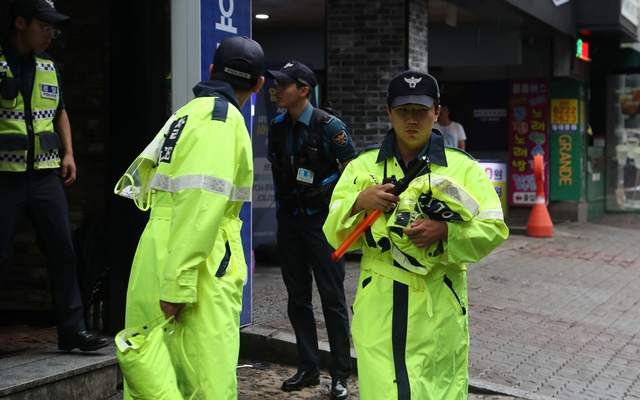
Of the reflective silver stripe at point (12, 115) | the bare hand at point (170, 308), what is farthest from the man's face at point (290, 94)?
the bare hand at point (170, 308)

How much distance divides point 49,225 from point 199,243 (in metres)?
2.15

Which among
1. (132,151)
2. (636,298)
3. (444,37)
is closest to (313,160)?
(132,151)

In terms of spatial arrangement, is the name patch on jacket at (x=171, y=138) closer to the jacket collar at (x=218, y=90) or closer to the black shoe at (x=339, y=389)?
the jacket collar at (x=218, y=90)

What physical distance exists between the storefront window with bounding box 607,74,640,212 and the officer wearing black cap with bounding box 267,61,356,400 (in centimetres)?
1575

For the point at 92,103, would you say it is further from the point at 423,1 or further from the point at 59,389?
the point at 423,1

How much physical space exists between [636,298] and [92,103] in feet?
21.0

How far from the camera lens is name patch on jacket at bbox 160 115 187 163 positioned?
4.08 meters

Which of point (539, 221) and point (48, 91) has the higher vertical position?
point (48, 91)

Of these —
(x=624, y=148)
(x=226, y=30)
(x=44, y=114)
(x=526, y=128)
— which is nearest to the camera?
(x=44, y=114)

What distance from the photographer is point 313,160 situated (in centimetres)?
632

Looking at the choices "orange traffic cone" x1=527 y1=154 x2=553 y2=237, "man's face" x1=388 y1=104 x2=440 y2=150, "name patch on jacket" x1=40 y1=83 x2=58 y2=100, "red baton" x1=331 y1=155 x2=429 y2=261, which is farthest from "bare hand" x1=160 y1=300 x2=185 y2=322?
"orange traffic cone" x1=527 y1=154 x2=553 y2=237

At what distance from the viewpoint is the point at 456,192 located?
3.97 m

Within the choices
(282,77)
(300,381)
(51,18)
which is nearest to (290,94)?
(282,77)

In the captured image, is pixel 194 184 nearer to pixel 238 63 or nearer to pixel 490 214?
pixel 238 63
